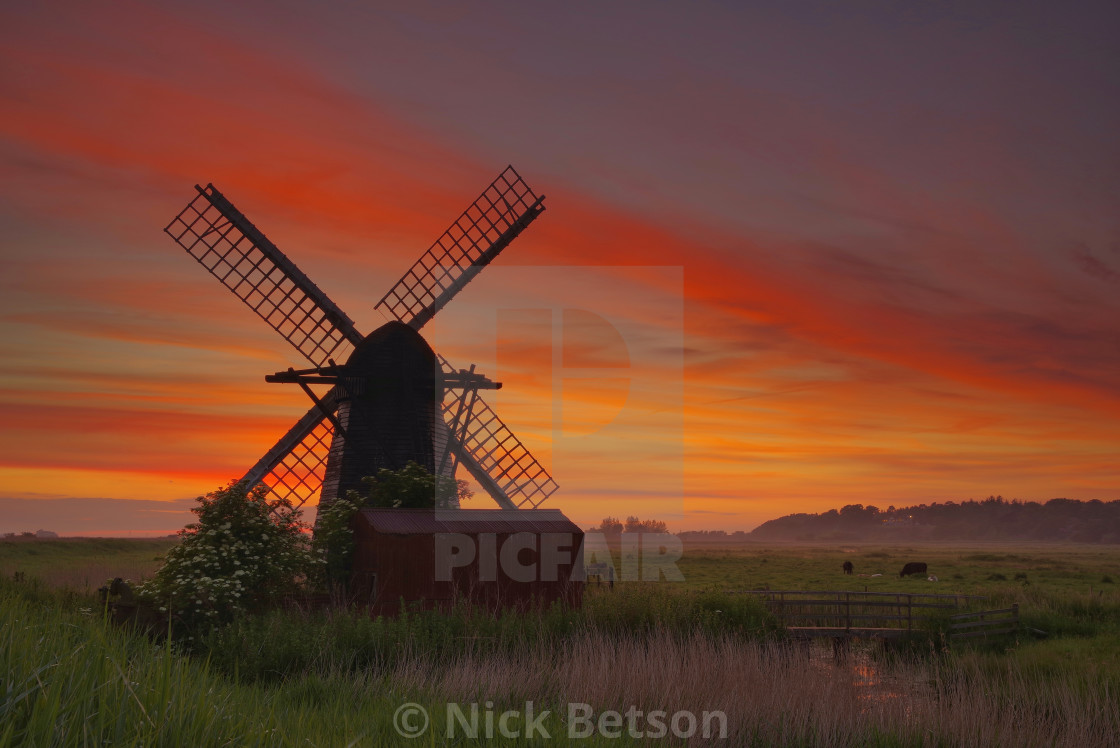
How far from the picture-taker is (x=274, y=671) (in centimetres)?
1357

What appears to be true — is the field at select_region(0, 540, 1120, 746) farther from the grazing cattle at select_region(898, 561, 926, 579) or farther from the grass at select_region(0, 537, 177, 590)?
the grazing cattle at select_region(898, 561, 926, 579)

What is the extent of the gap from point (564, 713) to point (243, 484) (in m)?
13.0

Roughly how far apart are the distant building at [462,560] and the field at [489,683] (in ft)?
7.02

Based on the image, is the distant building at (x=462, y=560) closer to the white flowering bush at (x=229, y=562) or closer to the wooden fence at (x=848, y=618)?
the white flowering bush at (x=229, y=562)

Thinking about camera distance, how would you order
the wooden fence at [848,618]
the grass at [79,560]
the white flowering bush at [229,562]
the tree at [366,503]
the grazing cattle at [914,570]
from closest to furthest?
the white flowering bush at [229,562]
the tree at [366,503]
the wooden fence at [848,618]
the grass at [79,560]
the grazing cattle at [914,570]

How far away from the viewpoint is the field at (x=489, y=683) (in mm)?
5801

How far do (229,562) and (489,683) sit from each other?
989 cm

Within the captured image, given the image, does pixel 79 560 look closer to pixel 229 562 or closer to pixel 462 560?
pixel 229 562

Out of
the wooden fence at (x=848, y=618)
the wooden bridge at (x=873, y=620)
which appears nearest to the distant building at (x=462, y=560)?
the wooden fence at (x=848, y=618)

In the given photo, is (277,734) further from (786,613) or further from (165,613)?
(786,613)

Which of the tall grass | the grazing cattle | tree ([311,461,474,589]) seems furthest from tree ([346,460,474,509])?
the grazing cattle

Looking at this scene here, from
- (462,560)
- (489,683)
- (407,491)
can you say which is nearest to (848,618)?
(462,560)

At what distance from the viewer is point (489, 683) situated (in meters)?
11.8

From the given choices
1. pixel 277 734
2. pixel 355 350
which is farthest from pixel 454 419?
pixel 277 734
